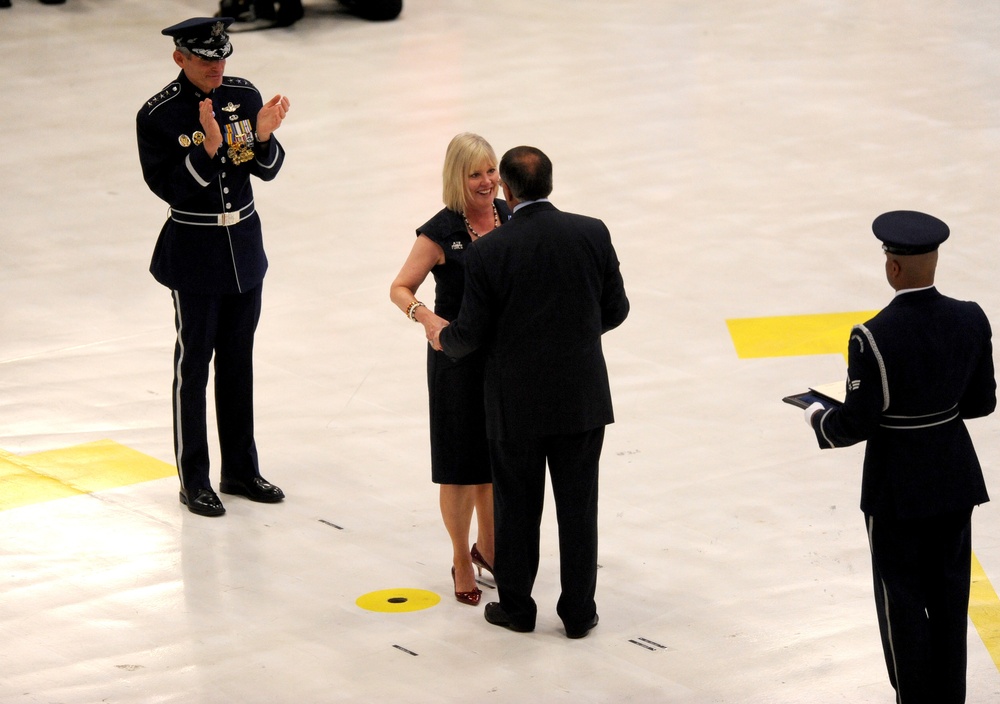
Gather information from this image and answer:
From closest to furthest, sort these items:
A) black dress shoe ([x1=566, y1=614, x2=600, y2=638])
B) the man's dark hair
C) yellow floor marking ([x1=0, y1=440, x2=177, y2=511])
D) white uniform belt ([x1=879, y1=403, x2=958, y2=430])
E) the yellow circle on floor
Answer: white uniform belt ([x1=879, y1=403, x2=958, y2=430]) < the man's dark hair < black dress shoe ([x1=566, y1=614, x2=600, y2=638]) < the yellow circle on floor < yellow floor marking ([x1=0, y1=440, x2=177, y2=511])

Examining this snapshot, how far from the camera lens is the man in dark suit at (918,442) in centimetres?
361

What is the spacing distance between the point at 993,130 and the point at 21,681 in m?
7.85

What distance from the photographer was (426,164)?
955cm

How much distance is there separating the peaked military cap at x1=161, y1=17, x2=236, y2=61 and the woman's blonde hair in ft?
3.85

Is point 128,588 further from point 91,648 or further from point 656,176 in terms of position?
point 656,176

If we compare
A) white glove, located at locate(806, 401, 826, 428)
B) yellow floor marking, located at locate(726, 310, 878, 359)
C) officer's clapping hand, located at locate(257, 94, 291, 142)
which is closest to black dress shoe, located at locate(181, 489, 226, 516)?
officer's clapping hand, located at locate(257, 94, 291, 142)

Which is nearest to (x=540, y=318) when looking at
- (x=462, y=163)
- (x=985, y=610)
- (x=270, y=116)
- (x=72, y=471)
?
(x=462, y=163)

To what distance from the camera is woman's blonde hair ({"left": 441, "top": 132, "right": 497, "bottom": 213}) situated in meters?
4.55

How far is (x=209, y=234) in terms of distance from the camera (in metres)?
5.38

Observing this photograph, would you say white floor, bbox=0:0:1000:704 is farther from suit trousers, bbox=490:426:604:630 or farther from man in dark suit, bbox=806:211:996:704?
man in dark suit, bbox=806:211:996:704

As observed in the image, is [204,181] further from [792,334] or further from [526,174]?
[792,334]

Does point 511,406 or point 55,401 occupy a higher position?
point 511,406

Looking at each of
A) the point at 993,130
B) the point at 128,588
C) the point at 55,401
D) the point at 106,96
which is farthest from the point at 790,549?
the point at 106,96

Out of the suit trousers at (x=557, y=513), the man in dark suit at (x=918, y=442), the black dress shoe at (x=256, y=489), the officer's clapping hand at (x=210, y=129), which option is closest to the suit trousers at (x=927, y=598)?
the man in dark suit at (x=918, y=442)
